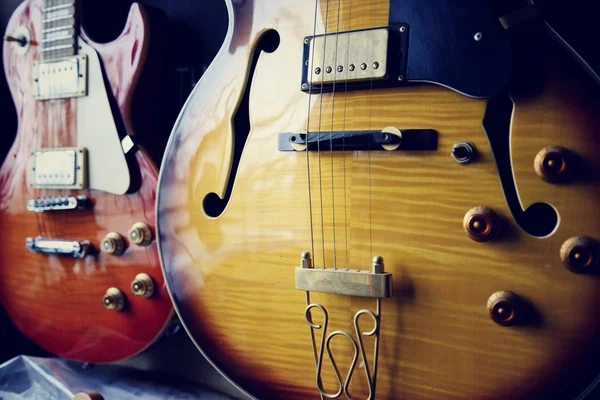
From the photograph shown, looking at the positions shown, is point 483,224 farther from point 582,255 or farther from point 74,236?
point 74,236

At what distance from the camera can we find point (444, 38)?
2.32 feet

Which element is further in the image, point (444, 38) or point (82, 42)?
point (82, 42)

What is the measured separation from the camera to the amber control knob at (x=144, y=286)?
1.01 meters

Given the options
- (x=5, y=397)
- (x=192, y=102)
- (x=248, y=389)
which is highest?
(x=192, y=102)

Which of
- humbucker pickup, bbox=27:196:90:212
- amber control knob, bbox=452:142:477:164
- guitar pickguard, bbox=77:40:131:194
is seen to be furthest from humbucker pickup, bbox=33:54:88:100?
amber control knob, bbox=452:142:477:164

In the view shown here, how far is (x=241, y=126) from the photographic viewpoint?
2.90 feet

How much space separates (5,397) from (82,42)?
703 millimetres

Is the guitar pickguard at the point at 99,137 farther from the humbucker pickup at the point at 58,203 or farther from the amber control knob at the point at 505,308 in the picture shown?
the amber control knob at the point at 505,308

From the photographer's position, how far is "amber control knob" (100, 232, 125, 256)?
1033mm

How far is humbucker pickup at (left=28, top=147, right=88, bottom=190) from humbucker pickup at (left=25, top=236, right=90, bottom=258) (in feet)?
0.35

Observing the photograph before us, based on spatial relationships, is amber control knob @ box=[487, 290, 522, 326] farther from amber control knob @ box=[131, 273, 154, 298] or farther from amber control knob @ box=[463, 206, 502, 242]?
amber control knob @ box=[131, 273, 154, 298]

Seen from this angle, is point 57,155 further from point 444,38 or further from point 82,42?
point 444,38

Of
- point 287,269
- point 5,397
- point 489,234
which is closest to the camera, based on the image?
point 489,234

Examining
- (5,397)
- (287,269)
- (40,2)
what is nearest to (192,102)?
(287,269)
